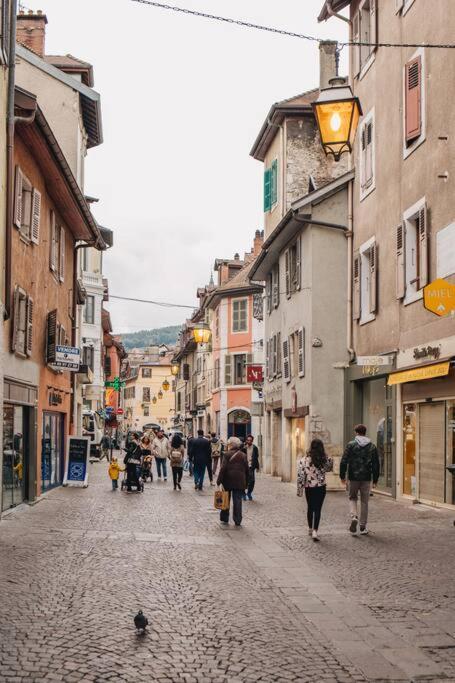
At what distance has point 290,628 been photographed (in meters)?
7.81

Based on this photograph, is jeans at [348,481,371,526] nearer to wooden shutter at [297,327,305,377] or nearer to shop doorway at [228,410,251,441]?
wooden shutter at [297,327,305,377]

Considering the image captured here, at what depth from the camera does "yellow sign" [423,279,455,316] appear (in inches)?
580

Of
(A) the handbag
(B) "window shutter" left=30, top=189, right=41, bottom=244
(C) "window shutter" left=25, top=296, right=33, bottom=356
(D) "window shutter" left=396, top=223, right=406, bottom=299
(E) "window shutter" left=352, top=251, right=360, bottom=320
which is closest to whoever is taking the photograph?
(A) the handbag

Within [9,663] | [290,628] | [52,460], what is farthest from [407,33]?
[9,663]

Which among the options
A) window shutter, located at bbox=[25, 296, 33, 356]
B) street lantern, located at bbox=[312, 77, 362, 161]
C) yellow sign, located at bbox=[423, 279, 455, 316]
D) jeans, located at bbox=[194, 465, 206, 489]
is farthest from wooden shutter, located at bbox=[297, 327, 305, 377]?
street lantern, located at bbox=[312, 77, 362, 161]

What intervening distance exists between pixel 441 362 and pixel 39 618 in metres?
11.4

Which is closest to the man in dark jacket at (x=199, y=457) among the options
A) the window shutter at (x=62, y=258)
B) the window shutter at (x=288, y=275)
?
the window shutter at (x=62, y=258)

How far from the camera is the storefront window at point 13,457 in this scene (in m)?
17.3

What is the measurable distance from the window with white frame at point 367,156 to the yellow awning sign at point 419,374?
563 cm

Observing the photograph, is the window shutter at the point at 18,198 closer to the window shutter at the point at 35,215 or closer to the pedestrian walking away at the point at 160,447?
the window shutter at the point at 35,215

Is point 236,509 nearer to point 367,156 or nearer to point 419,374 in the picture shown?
point 419,374

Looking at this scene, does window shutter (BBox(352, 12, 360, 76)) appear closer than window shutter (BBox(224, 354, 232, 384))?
Yes

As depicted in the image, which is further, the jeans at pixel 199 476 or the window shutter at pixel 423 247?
the jeans at pixel 199 476

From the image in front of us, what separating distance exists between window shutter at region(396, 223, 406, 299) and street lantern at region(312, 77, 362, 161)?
963cm
